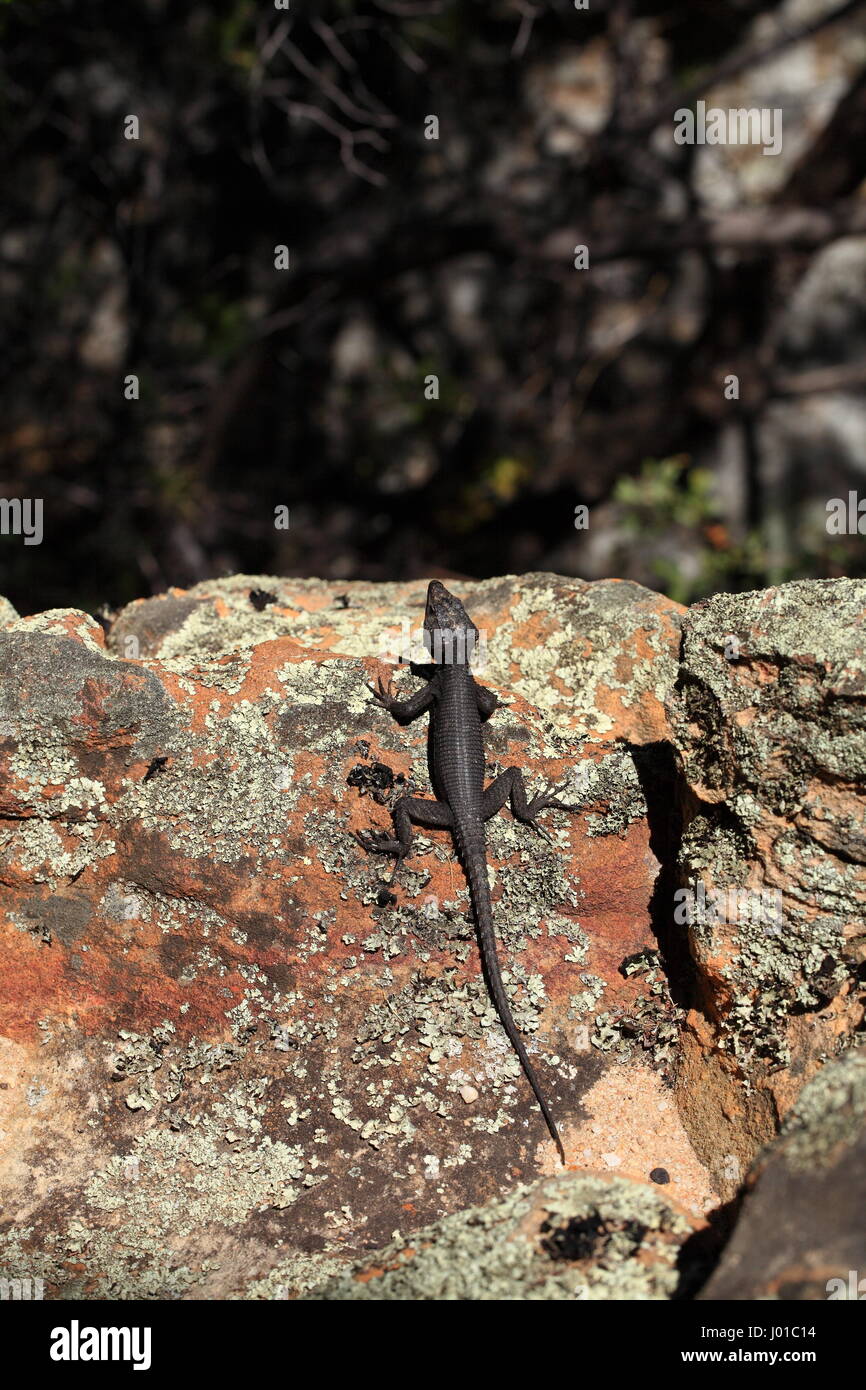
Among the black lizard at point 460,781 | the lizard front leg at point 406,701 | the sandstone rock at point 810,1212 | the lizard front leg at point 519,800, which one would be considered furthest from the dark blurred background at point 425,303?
the sandstone rock at point 810,1212

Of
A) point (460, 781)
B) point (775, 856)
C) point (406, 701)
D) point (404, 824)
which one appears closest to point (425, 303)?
point (406, 701)

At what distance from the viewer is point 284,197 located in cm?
1041

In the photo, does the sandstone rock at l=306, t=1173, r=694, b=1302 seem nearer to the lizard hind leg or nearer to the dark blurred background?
the lizard hind leg

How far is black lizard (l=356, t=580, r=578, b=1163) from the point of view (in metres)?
3.98

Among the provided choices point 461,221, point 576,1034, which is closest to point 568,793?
point 576,1034

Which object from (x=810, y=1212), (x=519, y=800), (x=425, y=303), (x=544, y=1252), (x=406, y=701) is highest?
(x=425, y=303)

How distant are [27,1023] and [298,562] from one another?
6842 millimetres

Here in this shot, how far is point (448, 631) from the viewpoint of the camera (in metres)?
4.92

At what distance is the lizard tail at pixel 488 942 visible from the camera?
3.66 metres

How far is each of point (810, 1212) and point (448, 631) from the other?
2.99m

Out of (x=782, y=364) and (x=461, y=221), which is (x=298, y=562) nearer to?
(x=461, y=221)

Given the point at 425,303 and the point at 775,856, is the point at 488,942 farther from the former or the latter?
the point at 425,303

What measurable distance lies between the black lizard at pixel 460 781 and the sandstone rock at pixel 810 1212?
112 cm

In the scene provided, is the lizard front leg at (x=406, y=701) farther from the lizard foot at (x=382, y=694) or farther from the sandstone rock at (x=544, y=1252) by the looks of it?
the sandstone rock at (x=544, y=1252)
